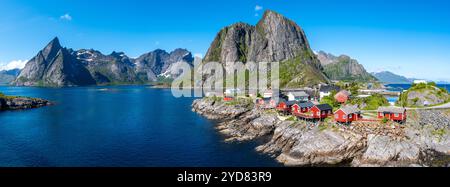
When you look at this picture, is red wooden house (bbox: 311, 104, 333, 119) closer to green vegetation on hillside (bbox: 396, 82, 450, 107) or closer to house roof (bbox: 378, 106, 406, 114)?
house roof (bbox: 378, 106, 406, 114)

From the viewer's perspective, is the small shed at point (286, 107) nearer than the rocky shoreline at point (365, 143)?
No

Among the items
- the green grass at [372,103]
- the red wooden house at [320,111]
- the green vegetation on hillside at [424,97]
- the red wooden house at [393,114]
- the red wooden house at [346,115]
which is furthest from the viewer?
the green grass at [372,103]

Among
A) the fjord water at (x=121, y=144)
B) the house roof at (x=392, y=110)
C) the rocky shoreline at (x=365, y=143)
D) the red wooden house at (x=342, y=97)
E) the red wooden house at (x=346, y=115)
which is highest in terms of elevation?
the red wooden house at (x=342, y=97)

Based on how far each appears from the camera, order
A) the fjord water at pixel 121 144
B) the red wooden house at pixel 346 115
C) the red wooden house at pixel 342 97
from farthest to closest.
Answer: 1. the red wooden house at pixel 342 97
2. the red wooden house at pixel 346 115
3. the fjord water at pixel 121 144

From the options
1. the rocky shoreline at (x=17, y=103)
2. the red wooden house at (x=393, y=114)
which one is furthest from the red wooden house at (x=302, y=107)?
the rocky shoreline at (x=17, y=103)

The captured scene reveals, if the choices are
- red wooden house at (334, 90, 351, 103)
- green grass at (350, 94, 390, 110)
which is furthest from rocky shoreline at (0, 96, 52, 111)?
green grass at (350, 94, 390, 110)

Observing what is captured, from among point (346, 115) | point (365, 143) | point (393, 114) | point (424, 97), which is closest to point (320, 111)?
point (346, 115)

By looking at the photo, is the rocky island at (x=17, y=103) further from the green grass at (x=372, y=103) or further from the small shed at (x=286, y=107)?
the green grass at (x=372, y=103)
